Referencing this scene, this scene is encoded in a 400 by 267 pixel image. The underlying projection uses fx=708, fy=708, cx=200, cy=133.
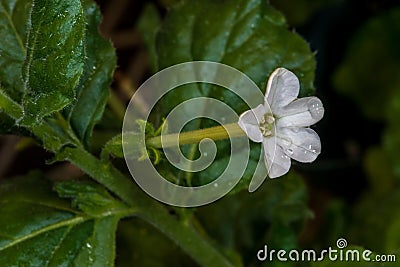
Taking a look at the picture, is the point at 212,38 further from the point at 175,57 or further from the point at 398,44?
the point at 398,44

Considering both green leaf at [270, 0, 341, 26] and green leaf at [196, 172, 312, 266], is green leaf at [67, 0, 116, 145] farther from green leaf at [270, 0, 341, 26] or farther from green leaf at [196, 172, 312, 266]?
green leaf at [270, 0, 341, 26]

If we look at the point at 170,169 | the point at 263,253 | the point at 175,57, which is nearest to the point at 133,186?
the point at 170,169

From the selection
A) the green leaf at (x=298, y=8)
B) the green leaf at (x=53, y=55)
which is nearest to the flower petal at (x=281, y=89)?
the green leaf at (x=53, y=55)

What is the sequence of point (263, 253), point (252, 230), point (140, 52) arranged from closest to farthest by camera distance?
point (263, 253) < point (252, 230) < point (140, 52)

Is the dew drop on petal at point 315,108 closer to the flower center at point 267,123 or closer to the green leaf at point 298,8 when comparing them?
the flower center at point 267,123

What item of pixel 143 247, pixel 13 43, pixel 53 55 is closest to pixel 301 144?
pixel 53 55
